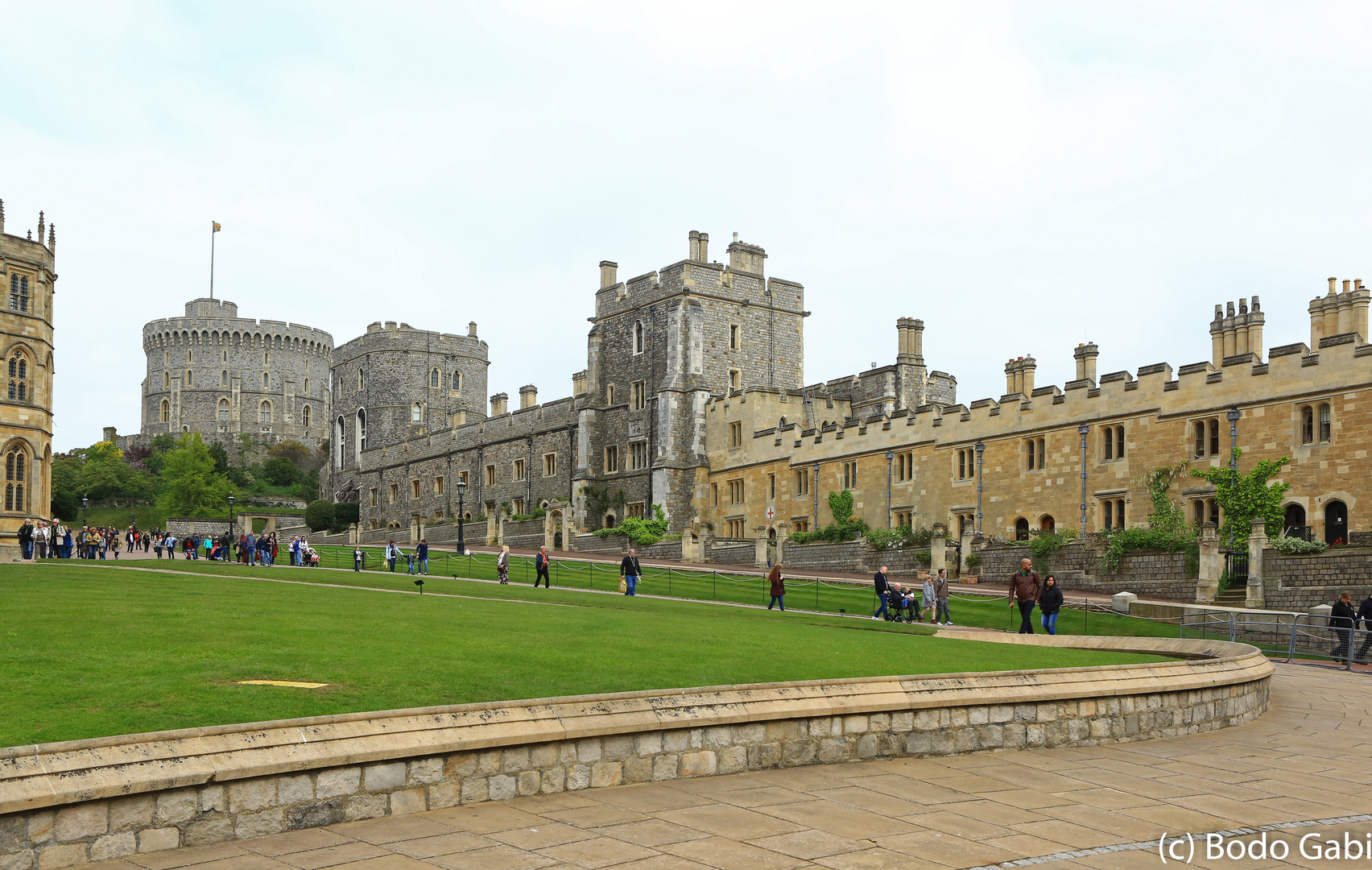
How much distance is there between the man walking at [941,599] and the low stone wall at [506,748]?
37.4 feet

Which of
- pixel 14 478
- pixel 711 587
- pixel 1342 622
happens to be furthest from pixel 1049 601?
pixel 14 478

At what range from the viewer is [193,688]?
8500 millimetres

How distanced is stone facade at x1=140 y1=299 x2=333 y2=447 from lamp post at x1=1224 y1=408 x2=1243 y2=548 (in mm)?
95496

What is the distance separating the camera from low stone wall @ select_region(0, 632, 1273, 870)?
6.25m

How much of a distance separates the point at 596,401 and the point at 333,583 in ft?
115

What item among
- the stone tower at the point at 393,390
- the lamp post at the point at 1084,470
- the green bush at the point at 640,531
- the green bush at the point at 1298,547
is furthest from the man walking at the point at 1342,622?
the stone tower at the point at 393,390

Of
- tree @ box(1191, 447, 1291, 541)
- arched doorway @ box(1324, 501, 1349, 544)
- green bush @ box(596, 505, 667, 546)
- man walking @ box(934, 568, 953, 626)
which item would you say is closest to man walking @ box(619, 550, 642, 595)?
man walking @ box(934, 568, 953, 626)

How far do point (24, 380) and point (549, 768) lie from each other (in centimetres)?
4314

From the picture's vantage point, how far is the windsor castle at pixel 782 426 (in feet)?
104

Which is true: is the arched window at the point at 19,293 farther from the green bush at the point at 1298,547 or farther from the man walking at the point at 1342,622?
the man walking at the point at 1342,622

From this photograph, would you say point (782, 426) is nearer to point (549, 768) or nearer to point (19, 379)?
point (19, 379)

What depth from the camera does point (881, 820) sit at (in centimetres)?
774

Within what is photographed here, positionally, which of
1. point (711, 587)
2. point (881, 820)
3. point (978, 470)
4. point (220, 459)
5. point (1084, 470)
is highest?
point (220, 459)

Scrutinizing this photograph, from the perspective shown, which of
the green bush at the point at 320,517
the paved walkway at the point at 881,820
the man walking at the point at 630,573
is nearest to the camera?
the paved walkway at the point at 881,820
